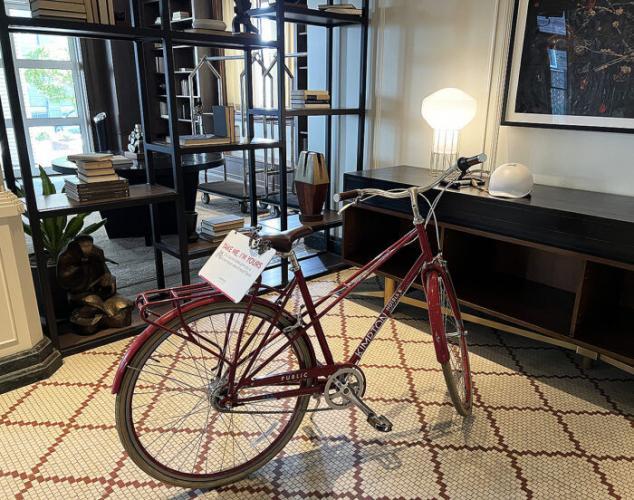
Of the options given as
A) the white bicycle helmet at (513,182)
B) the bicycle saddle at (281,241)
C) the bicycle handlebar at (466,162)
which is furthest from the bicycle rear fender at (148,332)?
the white bicycle helmet at (513,182)

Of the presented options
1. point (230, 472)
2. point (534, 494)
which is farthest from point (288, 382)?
point (534, 494)

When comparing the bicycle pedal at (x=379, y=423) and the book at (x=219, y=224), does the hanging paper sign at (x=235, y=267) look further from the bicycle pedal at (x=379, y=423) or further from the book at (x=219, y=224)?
the book at (x=219, y=224)

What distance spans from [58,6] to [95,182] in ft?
2.36

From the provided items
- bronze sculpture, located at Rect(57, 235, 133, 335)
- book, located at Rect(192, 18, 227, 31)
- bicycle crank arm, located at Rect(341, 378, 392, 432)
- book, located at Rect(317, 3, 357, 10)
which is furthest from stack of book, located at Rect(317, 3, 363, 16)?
bicycle crank arm, located at Rect(341, 378, 392, 432)

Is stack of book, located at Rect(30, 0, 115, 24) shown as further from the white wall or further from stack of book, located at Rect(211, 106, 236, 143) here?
the white wall

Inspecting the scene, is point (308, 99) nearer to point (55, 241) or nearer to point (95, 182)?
point (95, 182)

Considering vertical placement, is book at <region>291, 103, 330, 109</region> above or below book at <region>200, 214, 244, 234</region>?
above

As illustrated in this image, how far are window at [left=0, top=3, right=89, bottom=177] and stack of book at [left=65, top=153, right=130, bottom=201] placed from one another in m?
5.08

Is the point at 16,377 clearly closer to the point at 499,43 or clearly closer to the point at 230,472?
the point at 230,472

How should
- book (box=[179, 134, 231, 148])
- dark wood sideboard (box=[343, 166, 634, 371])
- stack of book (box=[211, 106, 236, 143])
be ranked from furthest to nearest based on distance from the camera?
stack of book (box=[211, 106, 236, 143])
book (box=[179, 134, 231, 148])
dark wood sideboard (box=[343, 166, 634, 371])

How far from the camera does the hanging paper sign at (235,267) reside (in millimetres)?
1344

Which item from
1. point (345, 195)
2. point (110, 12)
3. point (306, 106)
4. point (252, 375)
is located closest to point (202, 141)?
point (110, 12)

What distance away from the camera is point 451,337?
5.95 ft

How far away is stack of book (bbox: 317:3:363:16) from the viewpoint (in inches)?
115
